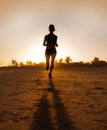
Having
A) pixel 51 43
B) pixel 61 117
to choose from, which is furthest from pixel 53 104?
pixel 51 43

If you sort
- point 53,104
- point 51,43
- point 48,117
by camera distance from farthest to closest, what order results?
point 51,43, point 53,104, point 48,117

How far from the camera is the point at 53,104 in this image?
41.1 ft

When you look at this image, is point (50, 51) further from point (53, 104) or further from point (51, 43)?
point (53, 104)

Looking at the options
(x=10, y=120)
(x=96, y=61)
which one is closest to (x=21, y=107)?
(x=10, y=120)

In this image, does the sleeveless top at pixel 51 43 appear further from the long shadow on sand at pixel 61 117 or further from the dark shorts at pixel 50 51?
the long shadow on sand at pixel 61 117

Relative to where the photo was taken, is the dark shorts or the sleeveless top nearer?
the sleeveless top

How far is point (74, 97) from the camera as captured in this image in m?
13.7

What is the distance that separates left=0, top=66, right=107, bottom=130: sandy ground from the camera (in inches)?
403

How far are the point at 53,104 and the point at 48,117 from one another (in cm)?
175

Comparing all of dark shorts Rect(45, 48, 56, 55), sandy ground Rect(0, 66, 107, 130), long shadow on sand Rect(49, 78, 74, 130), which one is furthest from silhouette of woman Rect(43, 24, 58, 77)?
long shadow on sand Rect(49, 78, 74, 130)

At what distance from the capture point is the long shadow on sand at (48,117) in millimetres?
9912

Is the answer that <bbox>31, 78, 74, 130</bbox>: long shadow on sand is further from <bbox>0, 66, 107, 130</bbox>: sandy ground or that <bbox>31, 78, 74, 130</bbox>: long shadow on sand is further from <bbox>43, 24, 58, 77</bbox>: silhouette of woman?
<bbox>43, 24, 58, 77</bbox>: silhouette of woman

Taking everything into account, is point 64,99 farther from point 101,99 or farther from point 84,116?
point 84,116

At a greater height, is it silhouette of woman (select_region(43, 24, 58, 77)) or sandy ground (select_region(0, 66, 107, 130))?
silhouette of woman (select_region(43, 24, 58, 77))
